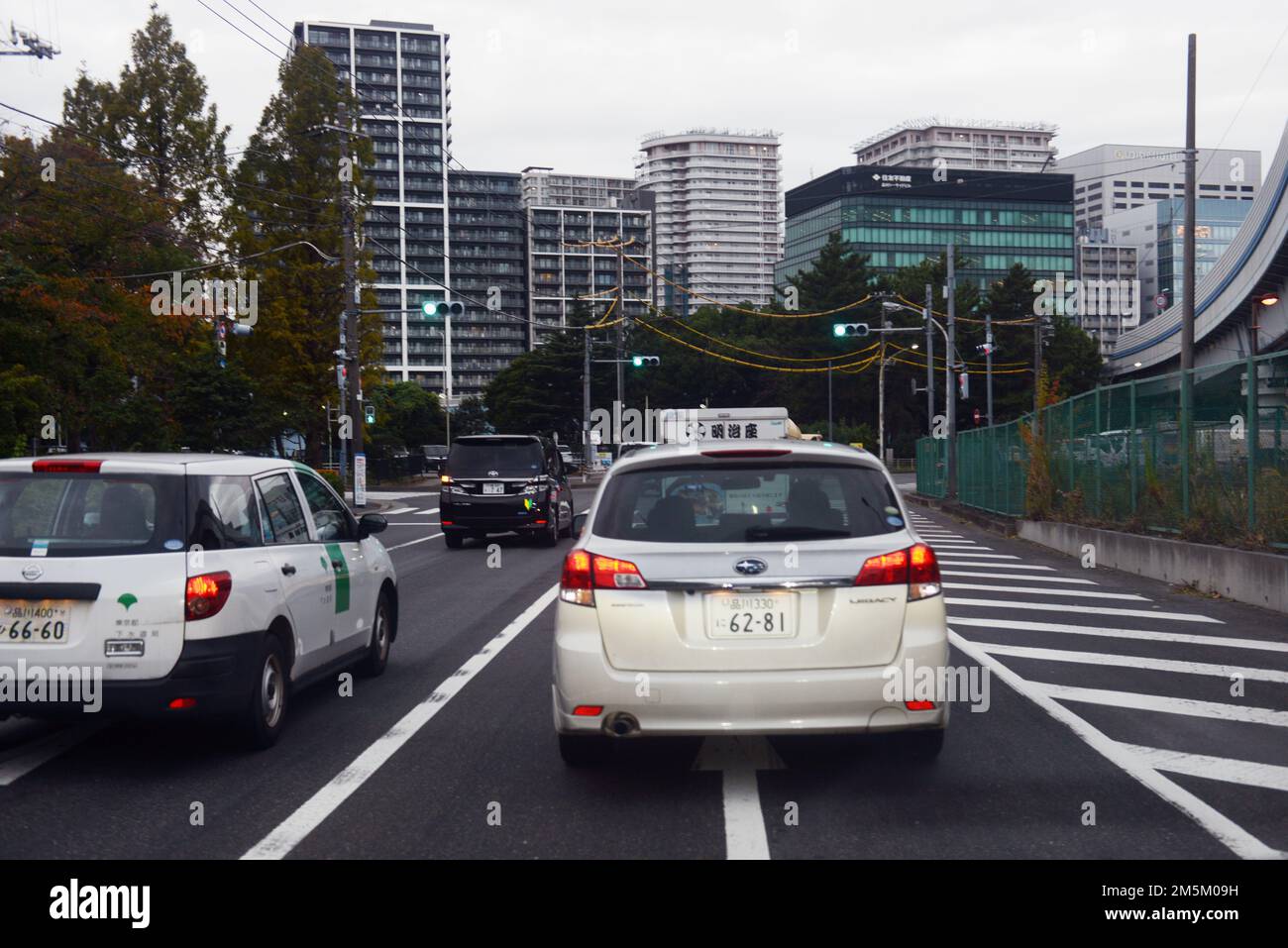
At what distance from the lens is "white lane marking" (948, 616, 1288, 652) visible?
35.0ft

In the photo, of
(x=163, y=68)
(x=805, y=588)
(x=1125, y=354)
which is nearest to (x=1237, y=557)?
(x=805, y=588)

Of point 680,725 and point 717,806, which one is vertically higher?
point 680,725

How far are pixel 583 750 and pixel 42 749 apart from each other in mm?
3159

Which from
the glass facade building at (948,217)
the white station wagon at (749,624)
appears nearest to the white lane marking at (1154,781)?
the white station wagon at (749,624)

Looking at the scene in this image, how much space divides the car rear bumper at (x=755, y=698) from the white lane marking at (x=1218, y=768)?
5.23ft

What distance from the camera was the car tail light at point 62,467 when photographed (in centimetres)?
674

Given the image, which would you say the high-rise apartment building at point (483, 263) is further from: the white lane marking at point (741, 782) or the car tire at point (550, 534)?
the white lane marking at point (741, 782)

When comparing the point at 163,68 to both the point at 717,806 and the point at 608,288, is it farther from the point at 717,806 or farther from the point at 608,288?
the point at 608,288

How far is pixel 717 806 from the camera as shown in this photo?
19.1ft

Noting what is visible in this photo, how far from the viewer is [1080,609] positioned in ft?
43.7

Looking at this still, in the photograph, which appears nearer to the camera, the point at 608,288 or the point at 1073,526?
the point at 1073,526

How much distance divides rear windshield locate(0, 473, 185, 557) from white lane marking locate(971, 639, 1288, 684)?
6.65 metres

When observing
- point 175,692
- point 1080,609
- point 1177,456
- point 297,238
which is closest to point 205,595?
point 175,692

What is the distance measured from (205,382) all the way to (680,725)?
33589 mm
